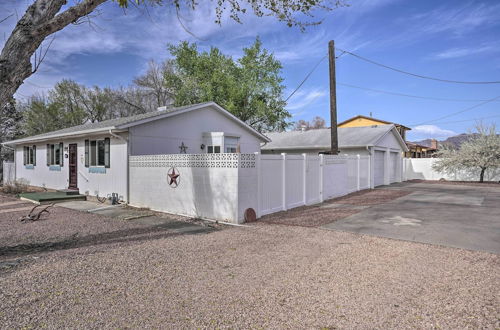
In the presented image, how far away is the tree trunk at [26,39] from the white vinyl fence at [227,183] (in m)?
4.29

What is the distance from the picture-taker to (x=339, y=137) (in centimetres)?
2153

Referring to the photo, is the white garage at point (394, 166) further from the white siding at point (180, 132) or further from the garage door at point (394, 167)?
the white siding at point (180, 132)

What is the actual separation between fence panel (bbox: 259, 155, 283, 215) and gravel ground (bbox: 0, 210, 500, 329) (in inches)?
115

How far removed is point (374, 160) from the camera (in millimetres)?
19031

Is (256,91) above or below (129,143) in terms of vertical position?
above

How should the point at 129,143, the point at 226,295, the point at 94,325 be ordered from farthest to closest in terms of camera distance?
the point at 129,143
the point at 226,295
the point at 94,325

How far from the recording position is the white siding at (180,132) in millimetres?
11523

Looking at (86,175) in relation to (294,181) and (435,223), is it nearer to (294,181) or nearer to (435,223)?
(294,181)

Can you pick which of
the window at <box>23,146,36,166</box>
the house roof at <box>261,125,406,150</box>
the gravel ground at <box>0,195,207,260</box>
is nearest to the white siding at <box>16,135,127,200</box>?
the window at <box>23,146,36,166</box>

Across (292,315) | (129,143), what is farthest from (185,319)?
(129,143)

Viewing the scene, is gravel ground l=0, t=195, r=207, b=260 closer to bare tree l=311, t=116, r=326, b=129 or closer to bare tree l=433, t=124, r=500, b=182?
bare tree l=433, t=124, r=500, b=182

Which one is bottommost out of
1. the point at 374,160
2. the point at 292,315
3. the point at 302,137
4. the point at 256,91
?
the point at 292,315

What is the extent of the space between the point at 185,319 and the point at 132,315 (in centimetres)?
55

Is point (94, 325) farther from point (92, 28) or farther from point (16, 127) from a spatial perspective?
point (16, 127)
